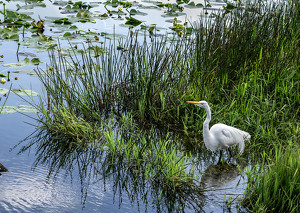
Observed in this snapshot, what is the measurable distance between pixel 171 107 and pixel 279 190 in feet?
5.84

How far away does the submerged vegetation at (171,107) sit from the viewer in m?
3.55

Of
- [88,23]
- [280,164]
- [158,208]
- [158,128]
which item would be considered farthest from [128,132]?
[88,23]

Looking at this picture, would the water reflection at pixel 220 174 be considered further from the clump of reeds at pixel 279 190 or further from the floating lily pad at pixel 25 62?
the floating lily pad at pixel 25 62

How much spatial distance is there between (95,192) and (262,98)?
7.14ft

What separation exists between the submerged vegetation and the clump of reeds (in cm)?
2

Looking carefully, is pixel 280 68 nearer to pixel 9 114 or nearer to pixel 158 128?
pixel 158 128

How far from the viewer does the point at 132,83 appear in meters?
4.67

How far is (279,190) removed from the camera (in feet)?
9.82

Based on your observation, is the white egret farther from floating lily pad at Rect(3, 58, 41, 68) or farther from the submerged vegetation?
floating lily pad at Rect(3, 58, 41, 68)

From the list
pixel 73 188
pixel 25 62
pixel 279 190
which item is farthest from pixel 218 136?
pixel 25 62

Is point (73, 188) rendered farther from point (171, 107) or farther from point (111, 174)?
point (171, 107)

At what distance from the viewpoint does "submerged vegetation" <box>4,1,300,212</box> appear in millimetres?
3553

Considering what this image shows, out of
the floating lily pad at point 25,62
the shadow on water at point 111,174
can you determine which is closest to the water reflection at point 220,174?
the shadow on water at point 111,174

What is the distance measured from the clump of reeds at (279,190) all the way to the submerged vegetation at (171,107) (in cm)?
2
